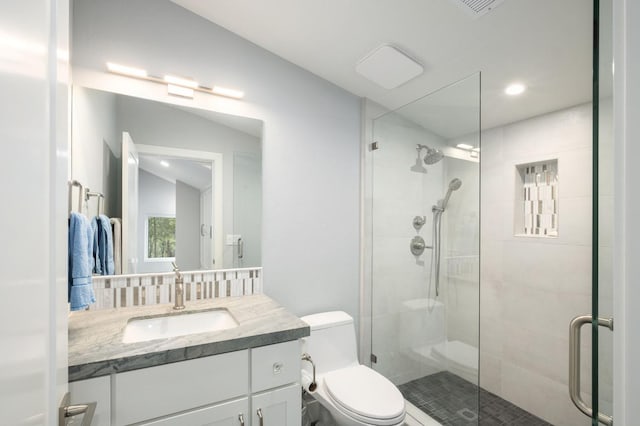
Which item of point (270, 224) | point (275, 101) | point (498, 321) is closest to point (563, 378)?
point (498, 321)

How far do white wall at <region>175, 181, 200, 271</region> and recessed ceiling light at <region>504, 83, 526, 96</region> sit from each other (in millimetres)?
1967

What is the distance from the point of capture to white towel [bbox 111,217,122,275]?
1.58 m

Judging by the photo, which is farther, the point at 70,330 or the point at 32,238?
the point at 70,330

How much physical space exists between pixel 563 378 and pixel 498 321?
1.50ft

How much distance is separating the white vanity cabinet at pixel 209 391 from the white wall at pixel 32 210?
0.54m

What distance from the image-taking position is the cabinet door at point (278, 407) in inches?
49.2

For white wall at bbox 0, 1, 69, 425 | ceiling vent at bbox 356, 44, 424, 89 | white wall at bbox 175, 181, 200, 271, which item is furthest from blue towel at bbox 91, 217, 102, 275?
ceiling vent at bbox 356, 44, 424, 89

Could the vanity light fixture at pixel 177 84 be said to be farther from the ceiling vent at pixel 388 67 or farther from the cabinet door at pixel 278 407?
the cabinet door at pixel 278 407

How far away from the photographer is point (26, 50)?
0.41 meters

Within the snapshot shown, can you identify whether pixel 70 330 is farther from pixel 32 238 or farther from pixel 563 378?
pixel 563 378

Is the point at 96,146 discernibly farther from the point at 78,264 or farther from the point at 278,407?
the point at 278,407

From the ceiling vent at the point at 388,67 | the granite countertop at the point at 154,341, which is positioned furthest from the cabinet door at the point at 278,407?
the ceiling vent at the point at 388,67

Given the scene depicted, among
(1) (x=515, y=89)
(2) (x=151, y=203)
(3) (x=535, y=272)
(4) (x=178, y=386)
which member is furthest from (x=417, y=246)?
(2) (x=151, y=203)

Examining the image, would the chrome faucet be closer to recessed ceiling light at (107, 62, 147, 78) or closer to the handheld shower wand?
recessed ceiling light at (107, 62, 147, 78)
